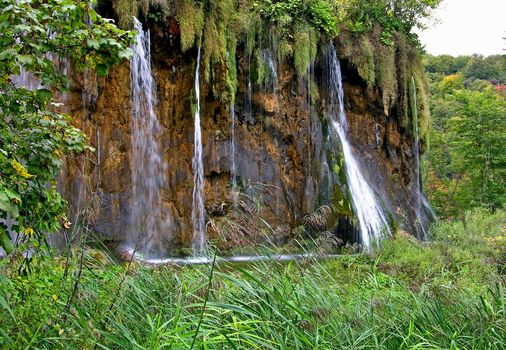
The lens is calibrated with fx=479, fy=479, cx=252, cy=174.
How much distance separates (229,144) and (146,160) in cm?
228

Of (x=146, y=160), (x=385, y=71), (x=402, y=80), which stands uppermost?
(x=385, y=71)

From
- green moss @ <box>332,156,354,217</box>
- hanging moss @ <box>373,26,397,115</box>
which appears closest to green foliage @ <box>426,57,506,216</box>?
hanging moss @ <box>373,26,397,115</box>

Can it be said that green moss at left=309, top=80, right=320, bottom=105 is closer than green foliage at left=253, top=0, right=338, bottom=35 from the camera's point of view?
No

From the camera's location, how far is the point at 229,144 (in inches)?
464

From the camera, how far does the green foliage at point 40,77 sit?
248cm

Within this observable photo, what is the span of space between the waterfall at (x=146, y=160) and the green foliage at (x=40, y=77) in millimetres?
7120

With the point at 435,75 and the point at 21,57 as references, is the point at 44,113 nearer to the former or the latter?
the point at 21,57

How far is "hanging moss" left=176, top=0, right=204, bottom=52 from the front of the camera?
34.0 ft

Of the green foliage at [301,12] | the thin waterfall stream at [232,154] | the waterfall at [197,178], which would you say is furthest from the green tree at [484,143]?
the waterfall at [197,178]

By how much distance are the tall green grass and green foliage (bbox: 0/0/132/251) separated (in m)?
0.37

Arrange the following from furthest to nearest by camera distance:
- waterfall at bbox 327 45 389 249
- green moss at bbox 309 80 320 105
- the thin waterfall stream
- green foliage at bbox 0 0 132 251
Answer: green moss at bbox 309 80 320 105 → waterfall at bbox 327 45 389 249 → the thin waterfall stream → green foliage at bbox 0 0 132 251

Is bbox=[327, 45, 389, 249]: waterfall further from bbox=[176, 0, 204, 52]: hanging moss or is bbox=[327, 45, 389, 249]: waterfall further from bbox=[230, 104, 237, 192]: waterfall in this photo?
bbox=[176, 0, 204, 52]: hanging moss

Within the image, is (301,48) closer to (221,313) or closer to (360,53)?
(360,53)

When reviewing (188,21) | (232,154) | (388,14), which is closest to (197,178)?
(232,154)
